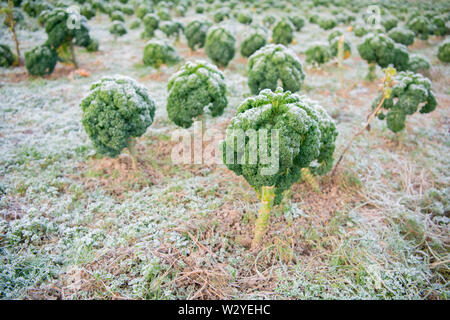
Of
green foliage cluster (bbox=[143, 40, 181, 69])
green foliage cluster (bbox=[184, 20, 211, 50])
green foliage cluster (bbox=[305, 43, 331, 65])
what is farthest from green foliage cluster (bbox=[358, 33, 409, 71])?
green foliage cluster (bbox=[143, 40, 181, 69])

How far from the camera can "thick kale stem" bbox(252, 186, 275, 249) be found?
3652 mm

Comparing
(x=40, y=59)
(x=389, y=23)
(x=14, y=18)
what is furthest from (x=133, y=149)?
(x=389, y=23)

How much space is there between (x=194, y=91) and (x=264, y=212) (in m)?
2.98

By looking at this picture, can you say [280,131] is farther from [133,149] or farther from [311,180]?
[133,149]

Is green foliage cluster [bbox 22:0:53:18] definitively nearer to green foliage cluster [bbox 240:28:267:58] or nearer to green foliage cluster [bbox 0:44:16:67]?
green foliage cluster [bbox 0:44:16:67]

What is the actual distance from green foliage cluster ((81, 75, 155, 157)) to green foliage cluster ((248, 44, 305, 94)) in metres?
3.16

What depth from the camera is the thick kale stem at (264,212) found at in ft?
12.0

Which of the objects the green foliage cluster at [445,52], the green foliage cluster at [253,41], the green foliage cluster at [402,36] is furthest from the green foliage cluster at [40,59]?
the green foliage cluster at [445,52]

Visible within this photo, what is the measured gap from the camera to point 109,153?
17.1 feet

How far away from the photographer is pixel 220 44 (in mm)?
10273

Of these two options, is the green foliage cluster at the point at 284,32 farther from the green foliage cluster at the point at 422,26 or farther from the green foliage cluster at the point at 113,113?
the green foliage cluster at the point at 113,113

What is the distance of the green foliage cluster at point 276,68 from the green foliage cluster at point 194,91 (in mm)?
1415

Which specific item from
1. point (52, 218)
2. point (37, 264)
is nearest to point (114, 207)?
point (52, 218)
